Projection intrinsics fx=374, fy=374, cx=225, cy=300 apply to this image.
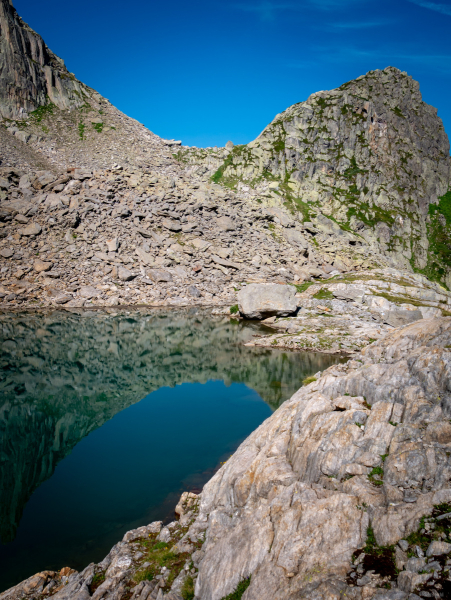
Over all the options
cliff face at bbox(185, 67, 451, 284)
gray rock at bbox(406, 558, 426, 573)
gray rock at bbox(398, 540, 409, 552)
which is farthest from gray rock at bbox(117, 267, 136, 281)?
gray rock at bbox(406, 558, 426, 573)

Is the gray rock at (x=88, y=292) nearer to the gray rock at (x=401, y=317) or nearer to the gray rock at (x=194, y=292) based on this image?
the gray rock at (x=194, y=292)

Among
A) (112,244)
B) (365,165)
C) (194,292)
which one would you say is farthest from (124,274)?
(365,165)

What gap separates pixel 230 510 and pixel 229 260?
63.4m

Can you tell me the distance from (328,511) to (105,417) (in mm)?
21457

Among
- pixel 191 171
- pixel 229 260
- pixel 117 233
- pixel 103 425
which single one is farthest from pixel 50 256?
pixel 191 171

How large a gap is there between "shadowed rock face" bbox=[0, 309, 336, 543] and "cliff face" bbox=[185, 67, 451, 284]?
61572 mm

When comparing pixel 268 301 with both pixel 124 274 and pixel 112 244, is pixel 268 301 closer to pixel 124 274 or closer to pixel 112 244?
pixel 124 274

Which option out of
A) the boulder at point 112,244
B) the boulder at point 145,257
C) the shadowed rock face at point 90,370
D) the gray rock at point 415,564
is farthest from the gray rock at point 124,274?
the gray rock at point 415,564

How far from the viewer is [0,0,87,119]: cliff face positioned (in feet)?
305

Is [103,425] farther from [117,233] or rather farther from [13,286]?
[117,233]

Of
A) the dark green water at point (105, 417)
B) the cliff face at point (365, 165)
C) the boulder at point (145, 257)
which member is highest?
the cliff face at point (365, 165)

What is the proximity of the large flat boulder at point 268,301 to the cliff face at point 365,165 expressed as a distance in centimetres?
4897

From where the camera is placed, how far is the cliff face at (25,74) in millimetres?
93000

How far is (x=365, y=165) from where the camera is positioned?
362 feet
